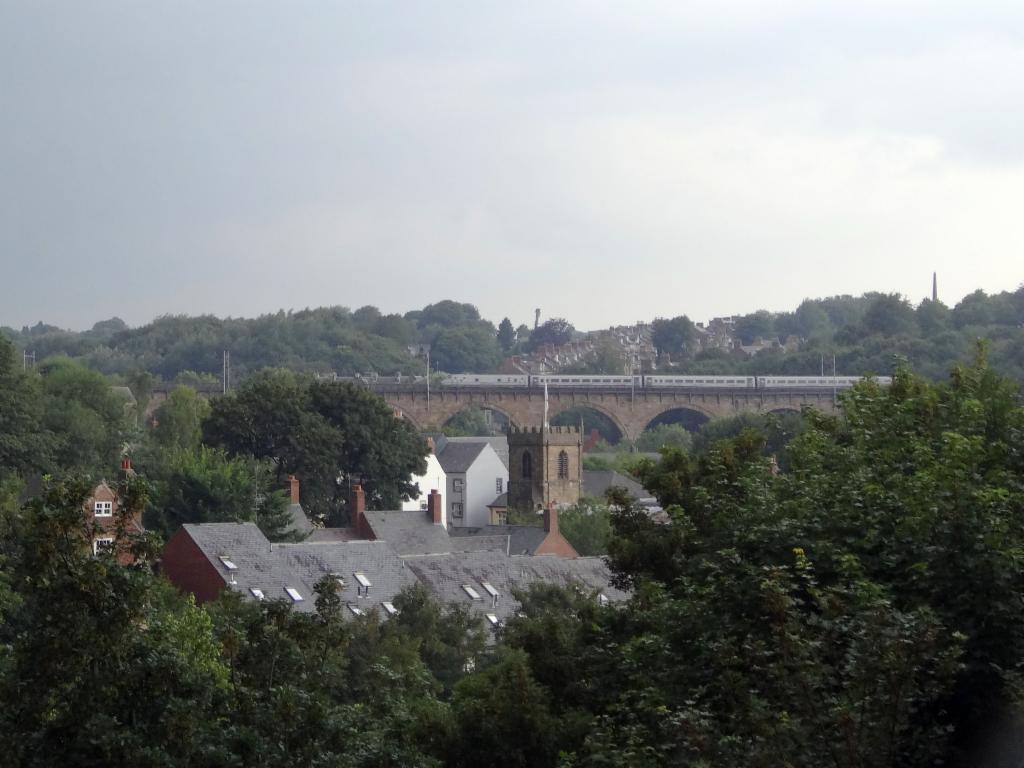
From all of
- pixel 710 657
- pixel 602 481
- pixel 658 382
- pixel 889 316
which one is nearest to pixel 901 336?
pixel 889 316

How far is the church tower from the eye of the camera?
284ft

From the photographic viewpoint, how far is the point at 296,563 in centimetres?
4934

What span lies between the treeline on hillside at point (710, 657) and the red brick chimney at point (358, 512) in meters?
43.5

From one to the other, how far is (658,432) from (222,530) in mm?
90767

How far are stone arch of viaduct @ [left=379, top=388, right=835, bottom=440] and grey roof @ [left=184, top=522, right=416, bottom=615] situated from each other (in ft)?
306

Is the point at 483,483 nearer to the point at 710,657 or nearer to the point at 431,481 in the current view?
the point at 431,481

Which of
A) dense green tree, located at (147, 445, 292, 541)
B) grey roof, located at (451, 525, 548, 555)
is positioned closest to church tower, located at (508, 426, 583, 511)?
grey roof, located at (451, 525, 548, 555)

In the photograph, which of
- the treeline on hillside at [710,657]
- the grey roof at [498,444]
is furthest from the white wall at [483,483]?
the treeline on hillside at [710,657]

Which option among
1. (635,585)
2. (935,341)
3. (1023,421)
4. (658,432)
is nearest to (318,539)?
(635,585)

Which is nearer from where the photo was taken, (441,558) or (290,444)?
(441,558)

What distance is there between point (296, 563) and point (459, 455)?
43764 mm

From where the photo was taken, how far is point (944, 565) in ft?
58.1

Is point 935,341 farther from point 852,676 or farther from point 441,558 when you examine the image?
point 852,676

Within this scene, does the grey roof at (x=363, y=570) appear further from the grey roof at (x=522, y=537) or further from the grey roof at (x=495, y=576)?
the grey roof at (x=522, y=537)
